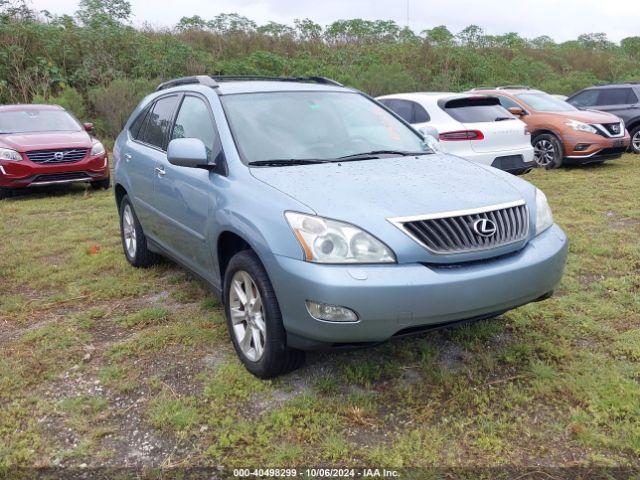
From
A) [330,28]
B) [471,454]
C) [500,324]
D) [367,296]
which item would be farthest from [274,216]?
[330,28]

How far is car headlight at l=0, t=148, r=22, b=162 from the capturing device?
9.05 metres

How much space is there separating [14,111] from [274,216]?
893 centimetres

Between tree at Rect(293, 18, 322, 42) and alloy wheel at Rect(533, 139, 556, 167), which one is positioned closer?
alloy wheel at Rect(533, 139, 556, 167)

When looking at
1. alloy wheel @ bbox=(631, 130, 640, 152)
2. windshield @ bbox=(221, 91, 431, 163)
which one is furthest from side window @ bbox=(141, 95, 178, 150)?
alloy wheel @ bbox=(631, 130, 640, 152)

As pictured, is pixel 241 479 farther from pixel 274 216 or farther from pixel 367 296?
pixel 274 216

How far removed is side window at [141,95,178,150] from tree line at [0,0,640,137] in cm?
1042

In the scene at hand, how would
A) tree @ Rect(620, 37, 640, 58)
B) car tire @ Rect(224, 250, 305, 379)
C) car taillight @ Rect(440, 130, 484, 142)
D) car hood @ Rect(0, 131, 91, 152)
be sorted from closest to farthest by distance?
1. car tire @ Rect(224, 250, 305, 379)
2. car taillight @ Rect(440, 130, 484, 142)
3. car hood @ Rect(0, 131, 91, 152)
4. tree @ Rect(620, 37, 640, 58)

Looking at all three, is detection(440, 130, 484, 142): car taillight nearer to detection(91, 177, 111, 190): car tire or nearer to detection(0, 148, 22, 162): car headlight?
detection(91, 177, 111, 190): car tire

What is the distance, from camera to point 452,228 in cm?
294

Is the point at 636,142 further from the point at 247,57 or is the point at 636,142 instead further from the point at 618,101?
the point at 247,57

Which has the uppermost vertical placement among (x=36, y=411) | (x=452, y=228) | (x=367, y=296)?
(x=452, y=228)

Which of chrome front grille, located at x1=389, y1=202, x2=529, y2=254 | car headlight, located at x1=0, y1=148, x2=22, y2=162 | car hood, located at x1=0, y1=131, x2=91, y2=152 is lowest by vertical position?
car headlight, located at x1=0, y1=148, x2=22, y2=162

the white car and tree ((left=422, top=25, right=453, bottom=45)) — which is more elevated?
tree ((left=422, top=25, right=453, bottom=45))

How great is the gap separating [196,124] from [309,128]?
32.8 inches
